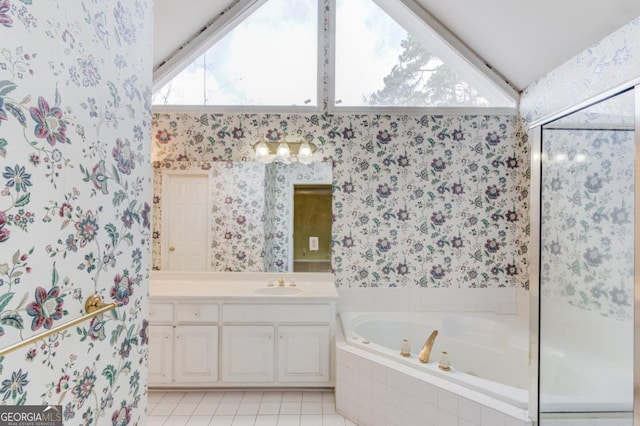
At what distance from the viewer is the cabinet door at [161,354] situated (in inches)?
95.0

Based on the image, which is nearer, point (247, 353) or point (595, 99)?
point (595, 99)

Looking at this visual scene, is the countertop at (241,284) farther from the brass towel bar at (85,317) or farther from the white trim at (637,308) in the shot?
the brass towel bar at (85,317)

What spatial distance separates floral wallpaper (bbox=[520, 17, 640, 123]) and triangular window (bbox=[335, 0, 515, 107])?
326 mm

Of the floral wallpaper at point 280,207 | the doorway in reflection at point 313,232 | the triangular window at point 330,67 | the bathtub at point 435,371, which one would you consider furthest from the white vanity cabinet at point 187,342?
the triangular window at point 330,67

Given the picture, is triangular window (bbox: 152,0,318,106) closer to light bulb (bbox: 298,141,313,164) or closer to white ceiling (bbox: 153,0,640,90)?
white ceiling (bbox: 153,0,640,90)

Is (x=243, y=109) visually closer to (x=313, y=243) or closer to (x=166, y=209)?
(x=166, y=209)

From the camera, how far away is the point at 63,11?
2.05 feet

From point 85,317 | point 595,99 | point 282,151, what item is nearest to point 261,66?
point 282,151

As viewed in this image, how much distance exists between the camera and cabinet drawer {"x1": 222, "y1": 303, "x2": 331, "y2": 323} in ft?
7.96

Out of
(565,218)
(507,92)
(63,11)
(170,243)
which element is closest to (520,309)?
(565,218)

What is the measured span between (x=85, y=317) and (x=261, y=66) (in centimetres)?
261

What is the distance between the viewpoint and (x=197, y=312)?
7.95ft

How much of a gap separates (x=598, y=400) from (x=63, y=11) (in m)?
2.38
